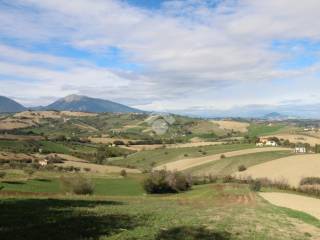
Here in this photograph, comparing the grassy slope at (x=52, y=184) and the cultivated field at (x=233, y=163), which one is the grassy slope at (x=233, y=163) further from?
the grassy slope at (x=52, y=184)

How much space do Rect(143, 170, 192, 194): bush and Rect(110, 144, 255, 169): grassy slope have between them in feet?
189

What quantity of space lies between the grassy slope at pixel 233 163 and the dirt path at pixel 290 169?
4655mm

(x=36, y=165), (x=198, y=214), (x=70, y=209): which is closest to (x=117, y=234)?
(x=70, y=209)

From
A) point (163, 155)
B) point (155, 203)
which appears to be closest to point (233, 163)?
point (163, 155)

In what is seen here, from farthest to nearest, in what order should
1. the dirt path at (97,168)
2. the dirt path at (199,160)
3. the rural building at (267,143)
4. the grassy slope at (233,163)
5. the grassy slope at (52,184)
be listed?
1. the rural building at (267,143)
2. the dirt path at (199,160)
3. the dirt path at (97,168)
4. the grassy slope at (233,163)
5. the grassy slope at (52,184)

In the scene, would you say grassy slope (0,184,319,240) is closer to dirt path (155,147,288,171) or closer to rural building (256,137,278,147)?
dirt path (155,147,288,171)

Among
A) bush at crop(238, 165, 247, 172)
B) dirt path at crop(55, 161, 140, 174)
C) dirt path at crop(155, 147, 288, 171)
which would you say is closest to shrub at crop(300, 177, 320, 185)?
bush at crop(238, 165, 247, 172)

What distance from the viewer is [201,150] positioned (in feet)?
512

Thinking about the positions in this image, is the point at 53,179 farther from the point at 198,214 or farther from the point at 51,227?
the point at 51,227

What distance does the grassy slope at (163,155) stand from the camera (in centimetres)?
14412

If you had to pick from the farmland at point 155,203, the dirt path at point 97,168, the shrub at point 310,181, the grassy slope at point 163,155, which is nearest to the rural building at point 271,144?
the grassy slope at point 163,155

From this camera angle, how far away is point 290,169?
3797 inches

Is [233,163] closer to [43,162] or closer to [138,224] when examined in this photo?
[43,162]

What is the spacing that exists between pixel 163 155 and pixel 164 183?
73.8 m
